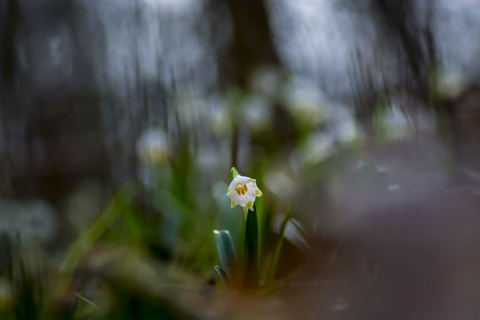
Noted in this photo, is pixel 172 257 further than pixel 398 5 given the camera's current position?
No

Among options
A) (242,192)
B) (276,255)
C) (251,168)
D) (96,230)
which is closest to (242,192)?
(242,192)

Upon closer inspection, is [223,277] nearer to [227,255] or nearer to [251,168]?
[227,255]

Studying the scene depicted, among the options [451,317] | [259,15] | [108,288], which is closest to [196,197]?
[108,288]

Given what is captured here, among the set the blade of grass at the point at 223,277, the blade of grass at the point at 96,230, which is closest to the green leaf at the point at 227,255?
the blade of grass at the point at 223,277

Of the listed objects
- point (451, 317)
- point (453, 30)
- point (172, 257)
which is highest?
point (453, 30)

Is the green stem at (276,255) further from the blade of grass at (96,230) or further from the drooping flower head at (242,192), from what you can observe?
the blade of grass at (96,230)

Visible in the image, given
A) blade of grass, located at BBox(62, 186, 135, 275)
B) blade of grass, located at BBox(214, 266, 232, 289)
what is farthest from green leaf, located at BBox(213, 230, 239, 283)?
blade of grass, located at BBox(62, 186, 135, 275)

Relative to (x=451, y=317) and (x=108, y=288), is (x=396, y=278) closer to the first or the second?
(x=451, y=317)
